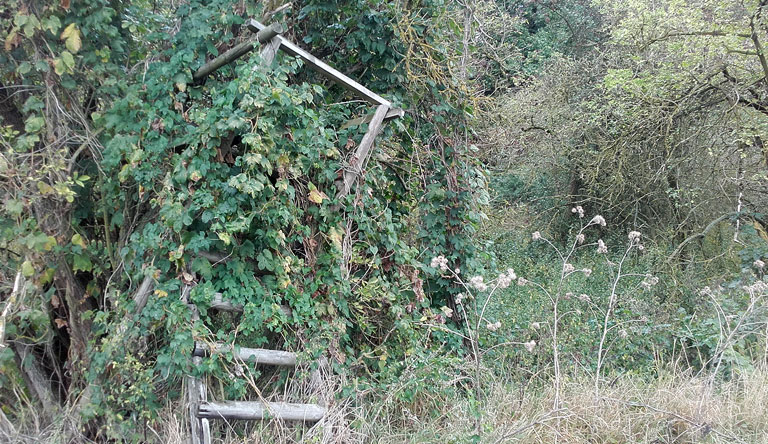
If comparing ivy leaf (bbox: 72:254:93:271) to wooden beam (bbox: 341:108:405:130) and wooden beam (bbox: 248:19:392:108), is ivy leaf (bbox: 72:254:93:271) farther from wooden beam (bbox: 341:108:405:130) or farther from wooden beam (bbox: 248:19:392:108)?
wooden beam (bbox: 341:108:405:130)

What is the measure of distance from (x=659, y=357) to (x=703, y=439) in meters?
1.81

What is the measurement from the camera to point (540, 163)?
12867 mm

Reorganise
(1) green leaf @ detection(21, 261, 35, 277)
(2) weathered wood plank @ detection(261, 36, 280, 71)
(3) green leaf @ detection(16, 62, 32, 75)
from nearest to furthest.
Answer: (1) green leaf @ detection(21, 261, 35, 277)
(3) green leaf @ detection(16, 62, 32, 75)
(2) weathered wood plank @ detection(261, 36, 280, 71)

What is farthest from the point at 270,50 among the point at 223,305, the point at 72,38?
the point at 223,305

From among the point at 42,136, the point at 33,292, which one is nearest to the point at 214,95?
the point at 42,136

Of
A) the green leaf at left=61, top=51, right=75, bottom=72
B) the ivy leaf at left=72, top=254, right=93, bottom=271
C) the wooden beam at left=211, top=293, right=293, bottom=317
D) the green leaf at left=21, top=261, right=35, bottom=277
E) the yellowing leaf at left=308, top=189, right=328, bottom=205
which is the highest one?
the green leaf at left=61, top=51, right=75, bottom=72

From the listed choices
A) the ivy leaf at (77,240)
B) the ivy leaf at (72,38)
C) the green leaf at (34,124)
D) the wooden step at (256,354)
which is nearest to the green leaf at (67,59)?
the ivy leaf at (72,38)

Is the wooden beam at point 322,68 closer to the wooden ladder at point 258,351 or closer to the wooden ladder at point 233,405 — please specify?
the wooden ladder at point 258,351

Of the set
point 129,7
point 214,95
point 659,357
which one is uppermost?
point 129,7

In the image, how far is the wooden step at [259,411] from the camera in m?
3.90

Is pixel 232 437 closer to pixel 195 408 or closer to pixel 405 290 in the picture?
pixel 195 408

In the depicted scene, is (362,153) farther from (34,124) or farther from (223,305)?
(34,124)

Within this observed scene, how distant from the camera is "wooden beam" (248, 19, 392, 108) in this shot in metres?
4.27

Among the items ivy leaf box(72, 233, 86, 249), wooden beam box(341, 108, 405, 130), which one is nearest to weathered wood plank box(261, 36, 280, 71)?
wooden beam box(341, 108, 405, 130)
